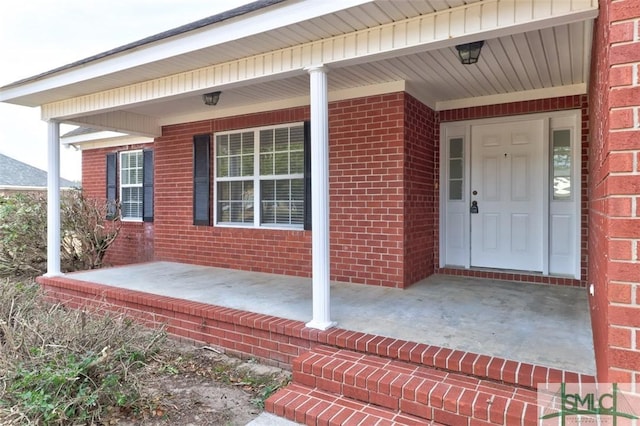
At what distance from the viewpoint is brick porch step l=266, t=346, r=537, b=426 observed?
7.36 feet

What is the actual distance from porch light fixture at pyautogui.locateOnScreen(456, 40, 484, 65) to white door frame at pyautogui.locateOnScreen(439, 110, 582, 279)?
200 cm

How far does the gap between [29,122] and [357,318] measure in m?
45.4

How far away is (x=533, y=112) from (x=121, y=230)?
791 centimetres

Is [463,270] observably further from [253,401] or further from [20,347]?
[20,347]

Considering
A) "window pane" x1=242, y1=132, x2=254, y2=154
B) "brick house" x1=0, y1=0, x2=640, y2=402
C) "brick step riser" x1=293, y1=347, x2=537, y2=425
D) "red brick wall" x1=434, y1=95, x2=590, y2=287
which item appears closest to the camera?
"brick step riser" x1=293, y1=347, x2=537, y2=425

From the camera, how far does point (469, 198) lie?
18.2 feet

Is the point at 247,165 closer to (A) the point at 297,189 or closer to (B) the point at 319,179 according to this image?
(A) the point at 297,189

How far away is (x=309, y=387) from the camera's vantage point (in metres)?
2.84

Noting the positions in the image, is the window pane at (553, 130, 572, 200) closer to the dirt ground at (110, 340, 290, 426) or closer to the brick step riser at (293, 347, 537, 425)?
the brick step riser at (293, 347, 537, 425)

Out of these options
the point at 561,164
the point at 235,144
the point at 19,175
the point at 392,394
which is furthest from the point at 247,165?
the point at 19,175

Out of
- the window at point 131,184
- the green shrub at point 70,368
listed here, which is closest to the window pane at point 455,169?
the green shrub at point 70,368

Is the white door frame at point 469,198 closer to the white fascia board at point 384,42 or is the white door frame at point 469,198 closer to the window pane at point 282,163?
the window pane at point 282,163

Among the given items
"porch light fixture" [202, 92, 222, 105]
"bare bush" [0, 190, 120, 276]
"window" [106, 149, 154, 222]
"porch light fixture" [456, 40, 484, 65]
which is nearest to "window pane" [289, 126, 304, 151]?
"porch light fixture" [202, 92, 222, 105]

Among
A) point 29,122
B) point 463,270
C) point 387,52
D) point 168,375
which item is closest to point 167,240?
point 168,375
